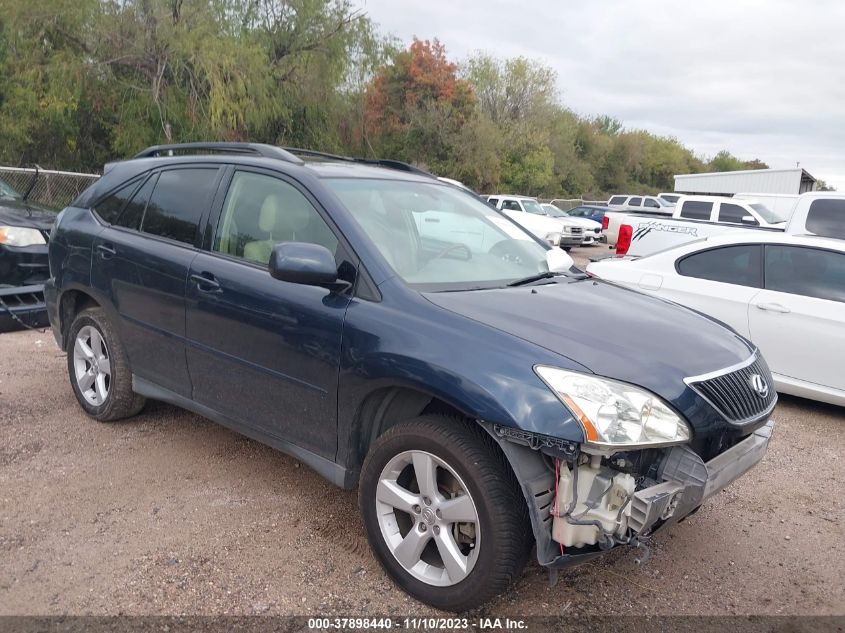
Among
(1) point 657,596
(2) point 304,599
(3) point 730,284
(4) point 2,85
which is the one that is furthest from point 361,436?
(4) point 2,85

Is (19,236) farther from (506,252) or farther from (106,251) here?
(506,252)

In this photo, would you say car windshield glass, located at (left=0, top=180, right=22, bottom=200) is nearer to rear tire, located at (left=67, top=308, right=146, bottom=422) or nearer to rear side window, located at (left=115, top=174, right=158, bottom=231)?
rear tire, located at (left=67, top=308, right=146, bottom=422)

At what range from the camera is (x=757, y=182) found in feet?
135

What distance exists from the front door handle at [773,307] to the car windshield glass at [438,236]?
2.70 m

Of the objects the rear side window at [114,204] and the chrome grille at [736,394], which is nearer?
the chrome grille at [736,394]

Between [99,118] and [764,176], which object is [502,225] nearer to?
[99,118]

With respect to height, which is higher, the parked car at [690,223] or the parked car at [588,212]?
the parked car at [690,223]

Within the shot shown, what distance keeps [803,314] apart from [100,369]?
5.32 metres

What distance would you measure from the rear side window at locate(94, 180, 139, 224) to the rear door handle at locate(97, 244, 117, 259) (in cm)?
20

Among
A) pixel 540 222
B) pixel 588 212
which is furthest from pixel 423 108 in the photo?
pixel 540 222

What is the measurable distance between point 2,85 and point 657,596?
20.3 m

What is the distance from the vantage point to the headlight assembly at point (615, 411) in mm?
2424

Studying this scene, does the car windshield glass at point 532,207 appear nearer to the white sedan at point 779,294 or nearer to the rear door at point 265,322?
the white sedan at point 779,294

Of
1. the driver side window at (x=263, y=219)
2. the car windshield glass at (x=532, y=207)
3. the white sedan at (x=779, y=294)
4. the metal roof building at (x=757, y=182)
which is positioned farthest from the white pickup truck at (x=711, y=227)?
the metal roof building at (x=757, y=182)
